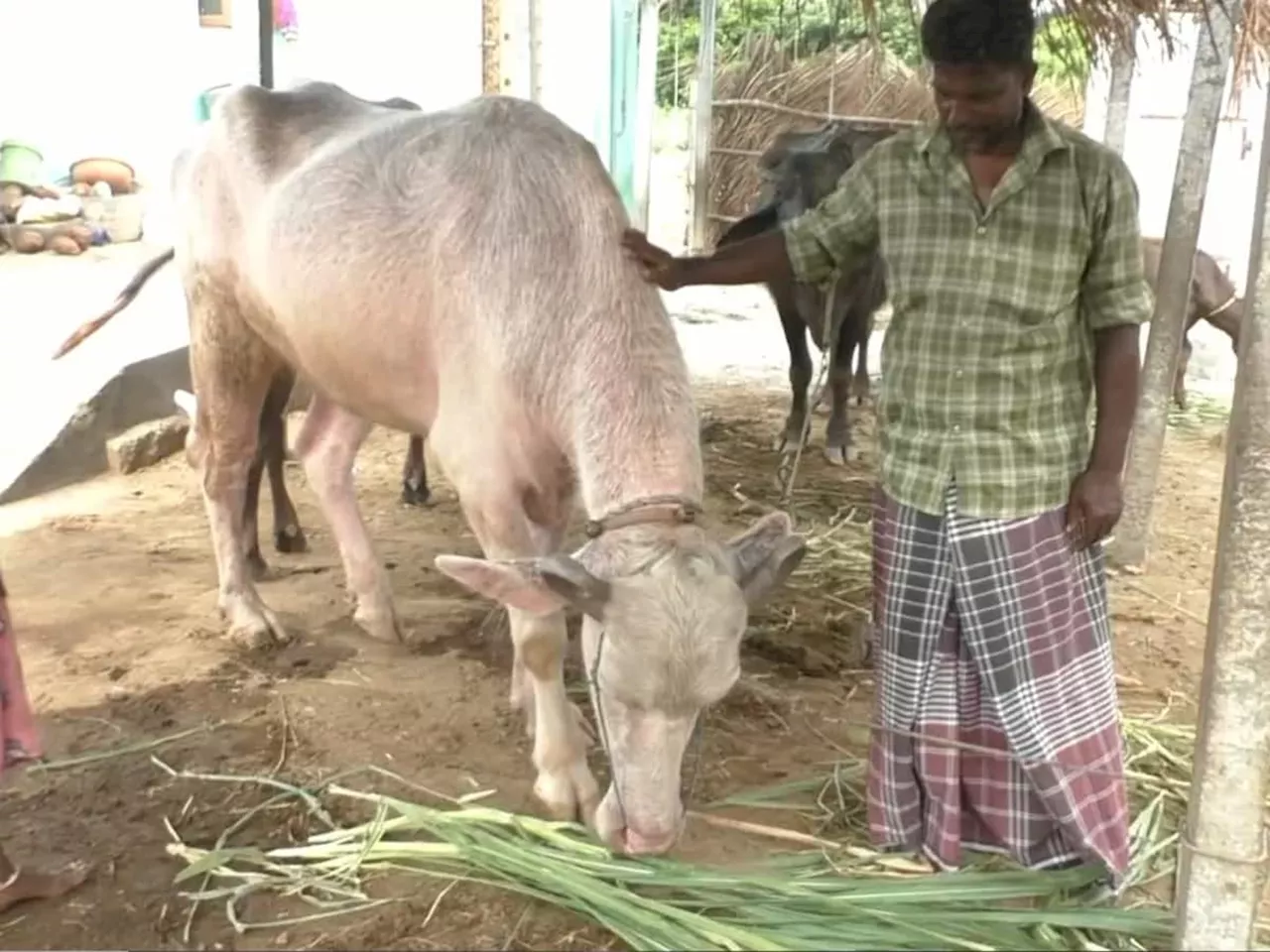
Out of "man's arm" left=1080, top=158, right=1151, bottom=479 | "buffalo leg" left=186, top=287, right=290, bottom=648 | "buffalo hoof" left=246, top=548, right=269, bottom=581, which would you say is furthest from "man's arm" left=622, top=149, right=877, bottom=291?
"buffalo hoof" left=246, top=548, right=269, bottom=581

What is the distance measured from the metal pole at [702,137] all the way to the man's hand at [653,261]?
8.66m

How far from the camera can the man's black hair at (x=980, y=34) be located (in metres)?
2.66

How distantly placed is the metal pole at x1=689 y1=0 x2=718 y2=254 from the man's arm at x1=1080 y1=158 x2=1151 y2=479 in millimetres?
9234

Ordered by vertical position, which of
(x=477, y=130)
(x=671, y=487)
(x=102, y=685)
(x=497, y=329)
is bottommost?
(x=102, y=685)

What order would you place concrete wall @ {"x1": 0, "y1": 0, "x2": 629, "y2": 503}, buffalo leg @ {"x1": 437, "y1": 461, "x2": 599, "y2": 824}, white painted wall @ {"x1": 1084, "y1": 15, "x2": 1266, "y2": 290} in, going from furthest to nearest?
concrete wall @ {"x1": 0, "y1": 0, "x2": 629, "y2": 503} → white painted wall @ {"x1": 1084, "y1": 15, "x2": 1266, "y2": 290} → buffalo leg @ {"x1": 437, "y1": 461, "x2": 599, "y2": 824}

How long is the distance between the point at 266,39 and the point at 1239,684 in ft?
18.1

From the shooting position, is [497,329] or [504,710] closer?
[497,329]

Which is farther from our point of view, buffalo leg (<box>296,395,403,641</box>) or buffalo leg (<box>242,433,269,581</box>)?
buffalo leg (<box>242,433,269,581</box>)

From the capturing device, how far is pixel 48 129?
11.5 meters

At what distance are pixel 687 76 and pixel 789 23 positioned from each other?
11.0 feet

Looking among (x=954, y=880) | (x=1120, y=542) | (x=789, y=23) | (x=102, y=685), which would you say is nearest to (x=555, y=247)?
(x=954, y=880)

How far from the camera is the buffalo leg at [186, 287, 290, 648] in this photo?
4676mm

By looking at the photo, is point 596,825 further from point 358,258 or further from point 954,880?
point 358,258

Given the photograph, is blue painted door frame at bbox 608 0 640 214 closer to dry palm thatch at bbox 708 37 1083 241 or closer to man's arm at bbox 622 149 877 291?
dry palm thatch at bbox 708 37 1083 241
